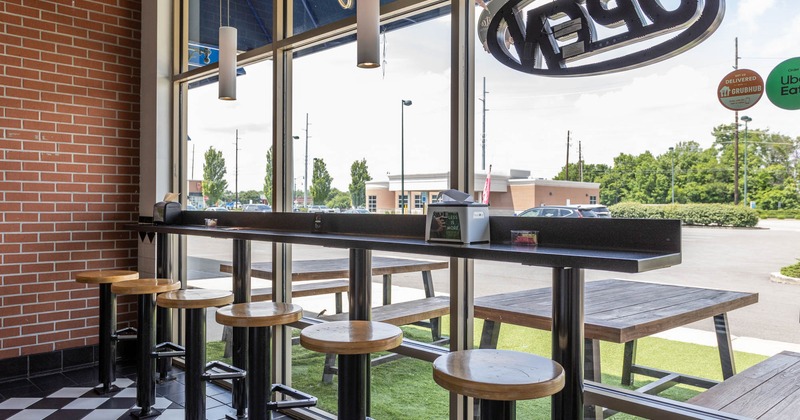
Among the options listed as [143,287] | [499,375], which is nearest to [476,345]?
[499,375]

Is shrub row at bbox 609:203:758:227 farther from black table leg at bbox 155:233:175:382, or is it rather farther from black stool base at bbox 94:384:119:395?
black stool base at bbox 94:384:119:395

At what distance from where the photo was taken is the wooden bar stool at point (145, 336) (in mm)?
3283

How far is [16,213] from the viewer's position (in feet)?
13.2

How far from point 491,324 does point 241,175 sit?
2.30 metres

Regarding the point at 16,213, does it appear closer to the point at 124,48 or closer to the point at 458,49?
the point at 124,48

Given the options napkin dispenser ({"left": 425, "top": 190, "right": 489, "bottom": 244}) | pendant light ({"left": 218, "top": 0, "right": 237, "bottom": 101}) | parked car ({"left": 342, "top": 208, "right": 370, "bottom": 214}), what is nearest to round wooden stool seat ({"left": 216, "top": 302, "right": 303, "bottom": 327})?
parked car ({"left": 342, "top": 208, "right": 370, "bottom": 214})

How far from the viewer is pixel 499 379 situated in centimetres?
151

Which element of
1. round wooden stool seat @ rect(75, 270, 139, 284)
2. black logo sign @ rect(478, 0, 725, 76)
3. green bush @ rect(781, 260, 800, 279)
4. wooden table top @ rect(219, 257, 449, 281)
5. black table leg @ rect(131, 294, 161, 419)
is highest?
black logo sign @ rect(478, 0, 725, 76)

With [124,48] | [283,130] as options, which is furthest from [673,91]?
[124,48]

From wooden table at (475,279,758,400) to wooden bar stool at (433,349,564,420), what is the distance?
36 centimetres

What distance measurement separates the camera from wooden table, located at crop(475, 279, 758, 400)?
1769 millimetres

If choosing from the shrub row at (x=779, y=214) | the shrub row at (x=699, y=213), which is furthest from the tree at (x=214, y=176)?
the shrub row at (x=779, y=214)

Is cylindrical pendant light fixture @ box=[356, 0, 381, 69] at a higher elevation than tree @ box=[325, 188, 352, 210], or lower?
higher

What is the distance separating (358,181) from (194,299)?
103 centimetres
